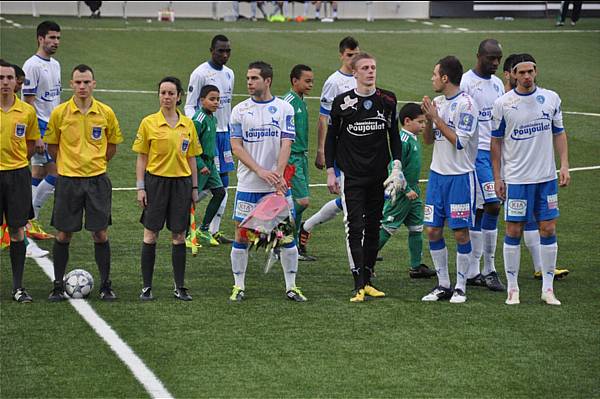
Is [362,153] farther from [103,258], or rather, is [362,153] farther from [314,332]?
[103,258]

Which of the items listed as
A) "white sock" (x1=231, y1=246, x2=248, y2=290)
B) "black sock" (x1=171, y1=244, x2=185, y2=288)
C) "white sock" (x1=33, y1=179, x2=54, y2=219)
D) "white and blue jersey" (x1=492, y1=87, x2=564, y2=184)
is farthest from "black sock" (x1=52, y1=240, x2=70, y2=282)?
"white and blue jersey" (x1=492, y1=87, x2=564, y2=184)

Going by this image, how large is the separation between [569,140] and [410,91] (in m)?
6.37

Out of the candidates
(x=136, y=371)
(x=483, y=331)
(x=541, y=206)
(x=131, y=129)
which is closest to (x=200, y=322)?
(x=136, y=371)

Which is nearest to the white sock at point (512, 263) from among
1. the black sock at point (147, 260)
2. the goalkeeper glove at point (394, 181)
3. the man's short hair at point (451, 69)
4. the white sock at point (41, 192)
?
the goalkeeper glove at point (394, 181)

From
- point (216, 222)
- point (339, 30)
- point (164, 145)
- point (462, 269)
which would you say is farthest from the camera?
point (339, 30)

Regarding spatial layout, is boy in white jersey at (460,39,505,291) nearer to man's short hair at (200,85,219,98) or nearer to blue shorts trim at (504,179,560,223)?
blue shorts trim at (504,179,560,223)

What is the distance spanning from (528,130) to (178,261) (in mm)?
3650

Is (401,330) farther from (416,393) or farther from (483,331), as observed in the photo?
(416,393)

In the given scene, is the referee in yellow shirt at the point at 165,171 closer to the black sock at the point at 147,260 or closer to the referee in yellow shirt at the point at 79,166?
the black sock at the point at 147,260

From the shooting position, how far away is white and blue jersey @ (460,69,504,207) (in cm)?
1279

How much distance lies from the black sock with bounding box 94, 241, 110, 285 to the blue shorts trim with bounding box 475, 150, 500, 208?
3.84m

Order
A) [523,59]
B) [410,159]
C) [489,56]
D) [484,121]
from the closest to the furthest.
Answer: [523,59]
[489,56]
[484,121]
[410,159]

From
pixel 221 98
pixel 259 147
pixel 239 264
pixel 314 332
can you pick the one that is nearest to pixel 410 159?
pixel 259 147

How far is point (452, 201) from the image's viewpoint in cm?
1195
